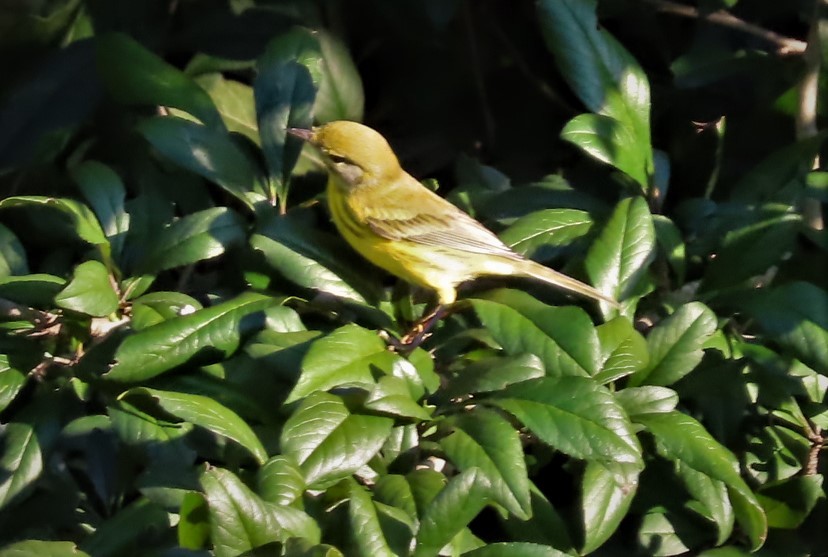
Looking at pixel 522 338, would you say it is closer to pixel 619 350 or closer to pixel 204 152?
pixel 619 350

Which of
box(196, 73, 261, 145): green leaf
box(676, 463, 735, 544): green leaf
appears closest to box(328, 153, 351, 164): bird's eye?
box(196, 73, 261, 145): green leaf

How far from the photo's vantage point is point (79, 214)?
1.51 m

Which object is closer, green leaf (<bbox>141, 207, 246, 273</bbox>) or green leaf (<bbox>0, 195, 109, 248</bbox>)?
green leaf (<bbox>0, 195, 109, 248</bbox>)

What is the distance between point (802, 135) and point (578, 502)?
1.07m

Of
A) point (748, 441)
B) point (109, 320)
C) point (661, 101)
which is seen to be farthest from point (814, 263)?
point (109, 320)

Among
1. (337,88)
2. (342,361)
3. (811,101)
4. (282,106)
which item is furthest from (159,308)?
(811,101)

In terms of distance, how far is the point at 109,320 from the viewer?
1.55 m

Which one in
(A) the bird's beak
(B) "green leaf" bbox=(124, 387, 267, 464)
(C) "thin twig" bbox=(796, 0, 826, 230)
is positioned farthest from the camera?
(C) "thin twig" bbox=(796, 0, 826, 230)

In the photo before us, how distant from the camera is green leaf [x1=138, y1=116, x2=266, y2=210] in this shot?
5.50 feet

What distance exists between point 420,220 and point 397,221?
0.07 meters

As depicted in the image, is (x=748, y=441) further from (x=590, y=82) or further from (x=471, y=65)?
(x=471, y=65)

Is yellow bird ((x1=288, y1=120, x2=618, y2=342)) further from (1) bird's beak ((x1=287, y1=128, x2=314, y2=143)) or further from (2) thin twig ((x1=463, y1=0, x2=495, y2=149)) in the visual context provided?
(2) thin twig ((x1=463, y1=0, x2=495, y2=149))

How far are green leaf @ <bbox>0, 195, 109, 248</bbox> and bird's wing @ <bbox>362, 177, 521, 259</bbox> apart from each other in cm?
72

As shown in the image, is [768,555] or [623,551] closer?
[768,555]
